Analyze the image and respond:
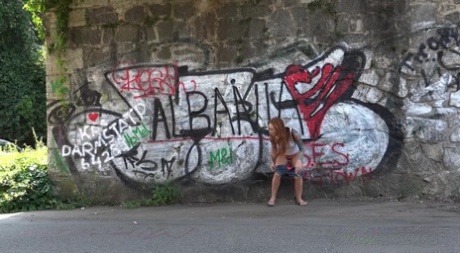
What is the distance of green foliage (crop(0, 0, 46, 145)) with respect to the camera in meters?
19.0

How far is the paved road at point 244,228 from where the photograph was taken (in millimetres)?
5145

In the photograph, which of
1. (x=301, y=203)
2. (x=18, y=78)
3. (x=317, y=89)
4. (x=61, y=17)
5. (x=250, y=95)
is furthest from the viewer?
(x=18, y=78)

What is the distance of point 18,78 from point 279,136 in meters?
16.0

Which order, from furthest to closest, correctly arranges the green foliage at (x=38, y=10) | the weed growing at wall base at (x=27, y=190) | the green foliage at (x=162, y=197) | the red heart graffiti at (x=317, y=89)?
the green foliage at (x=38, y=10)
the weed growing at wall base at (x=27, y=190)
the green foliage at (x=162, y=197)
the red heart graffiti at (x=317, y=89)

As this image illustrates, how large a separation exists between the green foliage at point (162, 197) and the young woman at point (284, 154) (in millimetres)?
1411

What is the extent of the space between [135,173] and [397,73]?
4122 mm

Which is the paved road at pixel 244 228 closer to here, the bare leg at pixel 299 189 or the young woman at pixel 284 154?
the bare leg at pixel 299 189

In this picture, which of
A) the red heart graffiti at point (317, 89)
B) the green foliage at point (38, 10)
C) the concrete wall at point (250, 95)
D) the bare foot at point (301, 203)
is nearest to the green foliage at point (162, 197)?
the concrete wall at point (250, 95)

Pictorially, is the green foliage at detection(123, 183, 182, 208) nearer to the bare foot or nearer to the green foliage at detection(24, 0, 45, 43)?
the bare foot

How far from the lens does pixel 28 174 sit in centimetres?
780

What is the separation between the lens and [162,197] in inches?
286

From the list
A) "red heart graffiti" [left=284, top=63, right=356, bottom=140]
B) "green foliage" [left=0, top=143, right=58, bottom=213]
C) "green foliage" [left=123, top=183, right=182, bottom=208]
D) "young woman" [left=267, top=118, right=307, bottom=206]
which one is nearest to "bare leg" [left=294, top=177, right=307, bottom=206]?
"young woman" [left=267, top=118, right=307, bottom=206]

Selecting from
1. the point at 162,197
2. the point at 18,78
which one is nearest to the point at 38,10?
the point at 162,197

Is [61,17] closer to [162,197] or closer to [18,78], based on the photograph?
[162,197]
